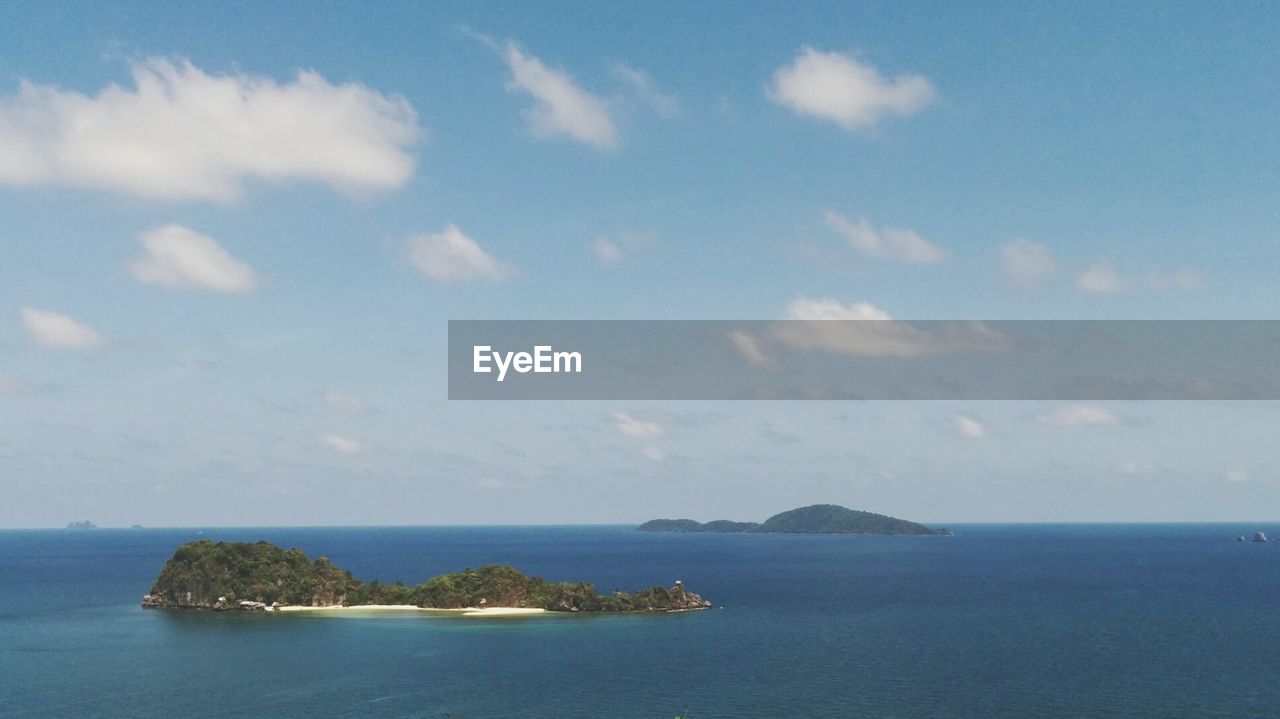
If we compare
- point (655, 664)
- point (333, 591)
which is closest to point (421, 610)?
point (333, 591)

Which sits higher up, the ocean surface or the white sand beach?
the white sand beach

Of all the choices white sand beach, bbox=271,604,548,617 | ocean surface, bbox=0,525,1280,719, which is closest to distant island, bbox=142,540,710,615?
white sand beach, bbox=271,604,548,617

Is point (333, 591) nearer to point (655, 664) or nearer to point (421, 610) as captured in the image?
point (421, 610)

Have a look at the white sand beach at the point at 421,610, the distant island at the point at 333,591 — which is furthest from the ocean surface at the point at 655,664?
the white sand beach at the point at 421,610

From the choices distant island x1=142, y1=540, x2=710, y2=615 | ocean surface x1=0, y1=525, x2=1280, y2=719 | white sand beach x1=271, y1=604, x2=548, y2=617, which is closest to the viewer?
ocean surface x1=0, y1=525, x2=1280, y2=719

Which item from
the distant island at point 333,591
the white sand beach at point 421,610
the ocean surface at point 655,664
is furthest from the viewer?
the distant island at point 333,591

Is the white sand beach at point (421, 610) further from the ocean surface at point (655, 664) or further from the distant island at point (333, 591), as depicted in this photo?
the ocean surface at point (655, 664)

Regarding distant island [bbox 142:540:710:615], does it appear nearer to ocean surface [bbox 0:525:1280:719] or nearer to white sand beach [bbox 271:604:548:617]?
white sand beach [bbox 271:604:548:617]
